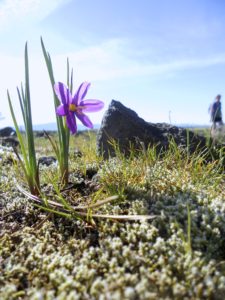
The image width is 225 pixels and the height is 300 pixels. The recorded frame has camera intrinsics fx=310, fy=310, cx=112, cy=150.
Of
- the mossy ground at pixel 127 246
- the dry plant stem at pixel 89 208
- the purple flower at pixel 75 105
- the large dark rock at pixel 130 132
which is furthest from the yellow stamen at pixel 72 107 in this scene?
the large dark rock at pixel 130 132

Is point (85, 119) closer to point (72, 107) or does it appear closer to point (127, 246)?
point (72, 107)

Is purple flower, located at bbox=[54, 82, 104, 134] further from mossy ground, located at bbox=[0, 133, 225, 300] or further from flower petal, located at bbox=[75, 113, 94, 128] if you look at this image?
mossy ground, located at bbox=[0, 133, 225, 300]

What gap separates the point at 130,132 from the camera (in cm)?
525

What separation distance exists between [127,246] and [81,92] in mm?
1489

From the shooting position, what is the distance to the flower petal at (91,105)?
294 cm

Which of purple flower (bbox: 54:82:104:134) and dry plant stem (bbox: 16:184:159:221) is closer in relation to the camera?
dry plant stem (bbox: 16:184:159:221)

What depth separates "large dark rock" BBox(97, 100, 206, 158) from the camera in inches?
204

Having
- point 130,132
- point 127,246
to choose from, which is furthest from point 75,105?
point 130,132

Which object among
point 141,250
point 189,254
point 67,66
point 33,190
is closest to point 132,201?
point 141,250

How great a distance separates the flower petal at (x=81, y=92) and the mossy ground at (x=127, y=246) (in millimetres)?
824

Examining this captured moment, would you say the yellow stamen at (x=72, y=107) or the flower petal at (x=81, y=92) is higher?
the flower petal at (x=81, y=92)

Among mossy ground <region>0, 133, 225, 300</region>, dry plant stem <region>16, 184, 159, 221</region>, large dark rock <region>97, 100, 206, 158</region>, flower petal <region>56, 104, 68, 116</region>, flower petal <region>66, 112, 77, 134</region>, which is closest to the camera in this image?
mossy ground <region>0, 133, 225, 300</region>

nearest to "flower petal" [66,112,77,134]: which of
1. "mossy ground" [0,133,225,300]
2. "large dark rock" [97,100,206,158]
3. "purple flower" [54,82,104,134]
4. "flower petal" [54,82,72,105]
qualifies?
"purple flower" [54,82,104,134]

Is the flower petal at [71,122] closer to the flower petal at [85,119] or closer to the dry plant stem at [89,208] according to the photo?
the flower petal at [85,119]
